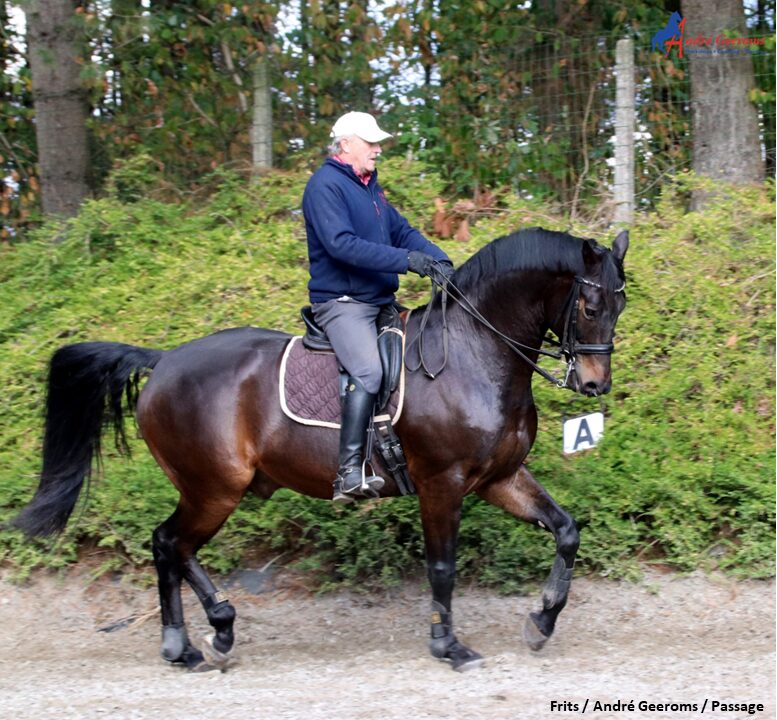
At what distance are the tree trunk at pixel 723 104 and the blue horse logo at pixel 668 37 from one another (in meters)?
0.36

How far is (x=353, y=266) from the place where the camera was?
17.5 feet

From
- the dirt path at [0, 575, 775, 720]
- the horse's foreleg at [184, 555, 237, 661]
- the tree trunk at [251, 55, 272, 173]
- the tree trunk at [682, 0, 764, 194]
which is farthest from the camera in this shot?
the tree trunk at [251, 55, 272, 173]

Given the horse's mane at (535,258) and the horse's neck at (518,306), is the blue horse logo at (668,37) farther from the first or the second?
the horse's neck at (518,306)

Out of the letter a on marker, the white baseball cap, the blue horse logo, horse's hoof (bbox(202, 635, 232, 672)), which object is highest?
the blue horse logo

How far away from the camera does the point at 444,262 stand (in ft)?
17.8

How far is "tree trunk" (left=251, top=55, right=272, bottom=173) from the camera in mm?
10445

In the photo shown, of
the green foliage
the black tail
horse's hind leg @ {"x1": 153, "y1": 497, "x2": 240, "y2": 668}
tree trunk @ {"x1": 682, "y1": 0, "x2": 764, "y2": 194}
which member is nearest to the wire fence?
tree trunk @ {"x1": 682, "y1": 0, "x2": 764, "y2": 194}

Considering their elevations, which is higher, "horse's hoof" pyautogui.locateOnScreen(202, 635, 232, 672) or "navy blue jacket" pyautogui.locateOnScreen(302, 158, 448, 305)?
"navy blue jacket" pyautogui.locateOnScreen(302, 158, 448, 305)

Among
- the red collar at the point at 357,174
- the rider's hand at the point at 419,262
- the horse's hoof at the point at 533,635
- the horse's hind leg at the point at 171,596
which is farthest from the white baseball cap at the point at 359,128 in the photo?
the horse's hoof at the point at 533,635

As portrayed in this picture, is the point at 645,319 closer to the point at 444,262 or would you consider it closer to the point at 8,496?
the point at 444,262

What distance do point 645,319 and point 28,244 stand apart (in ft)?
20.2

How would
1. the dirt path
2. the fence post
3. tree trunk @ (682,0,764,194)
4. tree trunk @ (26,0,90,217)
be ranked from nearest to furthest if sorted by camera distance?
the dirt path → the fence post → tree trunk @ (682,0,764,194) → tree trunk @ (26,0,90,217)

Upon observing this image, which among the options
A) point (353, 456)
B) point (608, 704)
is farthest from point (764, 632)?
point (353, 456)

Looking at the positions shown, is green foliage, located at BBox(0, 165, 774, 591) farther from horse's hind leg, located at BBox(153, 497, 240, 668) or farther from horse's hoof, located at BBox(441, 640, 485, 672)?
horse's hoof, located at BBox(441, 640, 485, 672)
